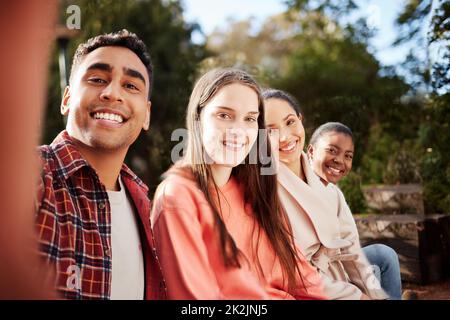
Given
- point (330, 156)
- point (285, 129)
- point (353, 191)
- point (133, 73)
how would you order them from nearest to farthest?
point (133, 73)
point (285, 129)
point (330, 156)
point (353, 191)

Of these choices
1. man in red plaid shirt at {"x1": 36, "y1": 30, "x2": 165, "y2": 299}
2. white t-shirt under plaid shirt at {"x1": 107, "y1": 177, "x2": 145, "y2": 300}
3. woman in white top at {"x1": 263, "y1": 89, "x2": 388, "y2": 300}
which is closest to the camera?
man in red plaid shirt at {"x1": 36, "y1": 30, "x2": 165, "y2": 299}

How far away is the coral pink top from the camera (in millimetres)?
1334

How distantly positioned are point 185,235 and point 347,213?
770mm

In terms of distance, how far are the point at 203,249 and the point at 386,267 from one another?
0.84 metres

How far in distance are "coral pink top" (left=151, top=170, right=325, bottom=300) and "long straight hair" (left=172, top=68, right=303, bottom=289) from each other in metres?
0.03

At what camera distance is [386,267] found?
1807 millimetres

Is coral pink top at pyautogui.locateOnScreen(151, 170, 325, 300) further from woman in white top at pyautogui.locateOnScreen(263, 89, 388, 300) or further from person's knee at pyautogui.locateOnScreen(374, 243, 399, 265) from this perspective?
person's knee at pyautogui.locateOnScreen(374, 243, 399, 265)

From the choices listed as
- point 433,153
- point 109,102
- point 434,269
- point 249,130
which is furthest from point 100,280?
point 433,153

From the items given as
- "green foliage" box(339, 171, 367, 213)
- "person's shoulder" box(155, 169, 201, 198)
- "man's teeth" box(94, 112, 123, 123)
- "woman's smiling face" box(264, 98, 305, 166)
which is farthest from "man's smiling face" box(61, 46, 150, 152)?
"green foliage" box(339, 171, 367, 213)

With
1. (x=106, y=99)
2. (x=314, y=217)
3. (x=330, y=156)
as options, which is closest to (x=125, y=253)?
(x=106, y=99)

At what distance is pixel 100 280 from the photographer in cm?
131

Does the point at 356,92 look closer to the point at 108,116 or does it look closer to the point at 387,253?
the point at 387,253

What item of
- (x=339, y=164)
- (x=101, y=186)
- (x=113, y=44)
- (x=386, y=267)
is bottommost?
(x=386, y=267)

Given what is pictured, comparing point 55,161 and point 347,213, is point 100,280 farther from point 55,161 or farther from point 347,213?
point 347,213
